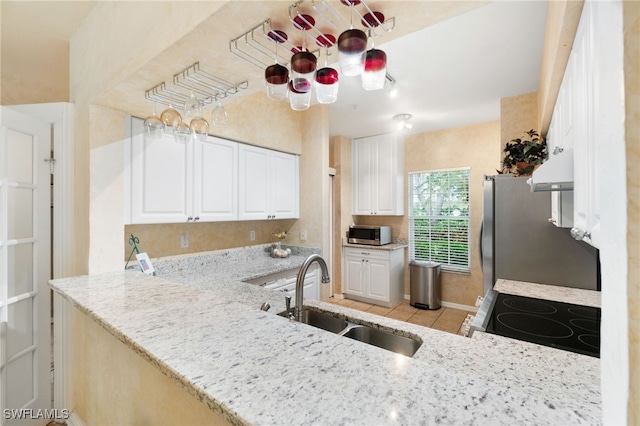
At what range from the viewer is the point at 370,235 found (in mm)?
4453

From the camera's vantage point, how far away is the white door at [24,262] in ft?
5.46

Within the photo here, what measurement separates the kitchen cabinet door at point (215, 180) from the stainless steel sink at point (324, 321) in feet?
4.94

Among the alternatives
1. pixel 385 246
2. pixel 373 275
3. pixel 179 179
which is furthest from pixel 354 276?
pixel 179 179

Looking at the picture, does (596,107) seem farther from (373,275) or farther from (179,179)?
(373,275)

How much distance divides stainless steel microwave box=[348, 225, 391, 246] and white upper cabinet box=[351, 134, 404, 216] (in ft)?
0.98

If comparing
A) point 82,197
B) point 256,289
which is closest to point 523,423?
point 256,289

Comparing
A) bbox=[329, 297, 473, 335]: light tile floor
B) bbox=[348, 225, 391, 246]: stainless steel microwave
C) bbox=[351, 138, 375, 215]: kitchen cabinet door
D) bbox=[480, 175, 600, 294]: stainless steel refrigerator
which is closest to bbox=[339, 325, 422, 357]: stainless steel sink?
bbox=[480, 175, 600, 294]: stainless steel refrigerator

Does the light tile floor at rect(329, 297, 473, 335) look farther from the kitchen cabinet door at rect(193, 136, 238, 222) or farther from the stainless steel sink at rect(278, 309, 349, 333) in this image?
the stainless steel sink at rect(278, 309, 349, 333)

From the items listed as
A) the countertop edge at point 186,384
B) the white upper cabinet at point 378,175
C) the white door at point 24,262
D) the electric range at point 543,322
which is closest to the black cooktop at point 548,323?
the electric range at point 543,322

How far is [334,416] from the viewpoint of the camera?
0.53 metres

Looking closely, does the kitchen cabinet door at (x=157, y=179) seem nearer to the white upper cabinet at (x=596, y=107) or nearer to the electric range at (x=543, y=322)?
the electric range at (x=543, y=322)

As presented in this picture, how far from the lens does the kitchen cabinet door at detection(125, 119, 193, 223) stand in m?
2.13

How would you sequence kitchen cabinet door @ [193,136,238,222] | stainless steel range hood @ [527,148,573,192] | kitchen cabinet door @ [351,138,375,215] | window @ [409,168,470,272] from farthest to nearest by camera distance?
kitchen cabinet door @ [351,138,375,215] < window @ [409,168,470,272] < kitchen cabinet door @ [193,136,238,222] < stainless steel range hood @ [527,148,573,192]

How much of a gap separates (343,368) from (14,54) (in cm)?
298
